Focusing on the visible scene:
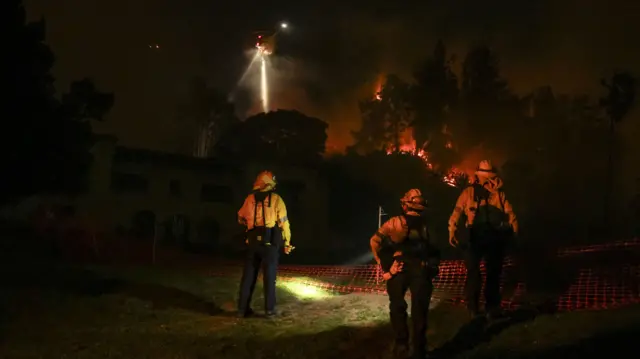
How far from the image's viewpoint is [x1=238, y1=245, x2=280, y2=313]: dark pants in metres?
8.61

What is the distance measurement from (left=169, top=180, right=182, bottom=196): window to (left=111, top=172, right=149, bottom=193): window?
4.70 ft

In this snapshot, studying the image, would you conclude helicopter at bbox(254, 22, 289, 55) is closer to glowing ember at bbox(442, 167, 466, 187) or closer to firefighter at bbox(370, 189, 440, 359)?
glowing ember at bbox(442, 167, 466, 187)

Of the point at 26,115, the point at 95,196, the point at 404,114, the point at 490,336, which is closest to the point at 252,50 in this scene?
the point at 95,196

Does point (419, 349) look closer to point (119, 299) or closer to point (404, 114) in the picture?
point (119, 299)

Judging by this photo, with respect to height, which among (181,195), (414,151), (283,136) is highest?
(283,136)

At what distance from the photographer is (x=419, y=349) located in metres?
6.08

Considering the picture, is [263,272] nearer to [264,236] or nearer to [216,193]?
[264,236]

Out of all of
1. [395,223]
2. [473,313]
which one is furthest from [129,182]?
[395,223]

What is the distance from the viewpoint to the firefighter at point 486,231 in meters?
7.71

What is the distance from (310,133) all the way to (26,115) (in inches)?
1356

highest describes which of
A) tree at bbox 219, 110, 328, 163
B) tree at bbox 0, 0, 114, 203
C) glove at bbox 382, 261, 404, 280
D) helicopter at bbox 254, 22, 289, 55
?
helicopter at bbox 254, 22, 289, 55

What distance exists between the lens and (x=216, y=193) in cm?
3709

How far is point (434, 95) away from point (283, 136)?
1138 cm

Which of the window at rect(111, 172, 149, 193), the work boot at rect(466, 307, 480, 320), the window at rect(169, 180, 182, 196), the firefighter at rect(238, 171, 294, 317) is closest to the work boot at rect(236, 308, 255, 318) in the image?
the firefighter at rect(238, 171, 294, 317)
